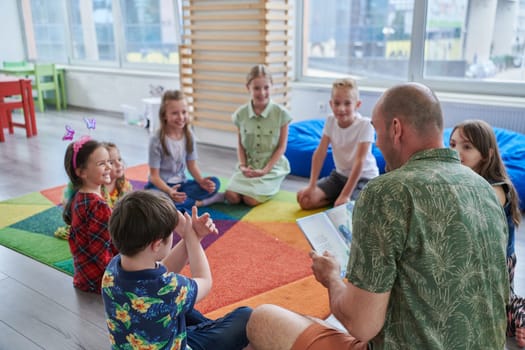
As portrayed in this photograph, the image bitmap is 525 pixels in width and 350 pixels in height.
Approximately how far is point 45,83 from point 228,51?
3975 mm

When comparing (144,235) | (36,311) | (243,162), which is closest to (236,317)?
(144,235)

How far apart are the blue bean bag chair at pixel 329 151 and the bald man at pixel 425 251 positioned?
243 centimetres

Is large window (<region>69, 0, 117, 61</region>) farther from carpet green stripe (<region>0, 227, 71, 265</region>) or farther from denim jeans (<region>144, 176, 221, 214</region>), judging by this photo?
carpet green stripe (<region>0, 227, 71, 265</region>)

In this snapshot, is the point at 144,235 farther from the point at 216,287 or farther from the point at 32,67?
the point at 32,67

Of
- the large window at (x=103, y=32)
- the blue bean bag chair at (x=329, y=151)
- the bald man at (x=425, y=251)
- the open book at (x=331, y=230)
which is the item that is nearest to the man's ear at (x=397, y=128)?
the bald man at (x=425, y=251)

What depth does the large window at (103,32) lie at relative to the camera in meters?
6.94

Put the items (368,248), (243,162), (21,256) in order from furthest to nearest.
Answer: (243,162)
(21,256)
(368,248)

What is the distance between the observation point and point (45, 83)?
295 inches

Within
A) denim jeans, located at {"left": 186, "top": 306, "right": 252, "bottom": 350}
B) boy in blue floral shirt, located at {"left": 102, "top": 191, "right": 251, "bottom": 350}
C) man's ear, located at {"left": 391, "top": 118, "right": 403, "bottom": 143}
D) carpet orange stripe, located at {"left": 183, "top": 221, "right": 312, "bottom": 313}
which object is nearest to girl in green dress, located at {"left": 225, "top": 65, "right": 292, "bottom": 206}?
carpet orange stripe, located at {"left": 183, "top": 221, "right": 312, "bottom": 313}

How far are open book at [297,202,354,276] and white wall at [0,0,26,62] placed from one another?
26.6ft

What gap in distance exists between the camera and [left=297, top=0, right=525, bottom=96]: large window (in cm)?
436

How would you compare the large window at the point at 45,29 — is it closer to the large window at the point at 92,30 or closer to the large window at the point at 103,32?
the large window at the point at 103,32

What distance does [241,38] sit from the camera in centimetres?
472

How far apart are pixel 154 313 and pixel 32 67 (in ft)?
23.9
